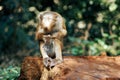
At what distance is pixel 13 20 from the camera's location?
16.0 m

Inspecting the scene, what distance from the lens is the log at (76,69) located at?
7770mm

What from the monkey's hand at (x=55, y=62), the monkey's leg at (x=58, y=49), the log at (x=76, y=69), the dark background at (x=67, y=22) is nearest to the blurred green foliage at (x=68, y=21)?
the dark background at (x=67, y=22)

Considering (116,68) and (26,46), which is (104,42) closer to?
(26,46)

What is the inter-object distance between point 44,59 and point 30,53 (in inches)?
304

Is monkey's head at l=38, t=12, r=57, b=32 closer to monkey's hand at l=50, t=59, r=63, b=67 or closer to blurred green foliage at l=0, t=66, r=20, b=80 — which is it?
monkey's hand at l=50, t=59, r=63, b=67

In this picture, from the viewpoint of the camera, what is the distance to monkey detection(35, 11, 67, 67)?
8.29m

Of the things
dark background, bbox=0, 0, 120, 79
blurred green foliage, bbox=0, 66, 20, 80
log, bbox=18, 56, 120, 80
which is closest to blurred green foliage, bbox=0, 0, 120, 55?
dark background, bbox=0, 0, 120, 79

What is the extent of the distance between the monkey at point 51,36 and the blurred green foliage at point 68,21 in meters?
6.57

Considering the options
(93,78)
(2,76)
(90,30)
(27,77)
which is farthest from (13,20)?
(93,78)

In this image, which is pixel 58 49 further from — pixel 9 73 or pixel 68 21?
pixel 68 21

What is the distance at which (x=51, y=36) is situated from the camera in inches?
331

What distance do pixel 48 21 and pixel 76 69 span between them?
943 mm

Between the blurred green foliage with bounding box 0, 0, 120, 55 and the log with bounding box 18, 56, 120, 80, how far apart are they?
622 cm

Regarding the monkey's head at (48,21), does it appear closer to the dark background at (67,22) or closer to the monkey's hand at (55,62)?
the monkey's hand at (55,62)
